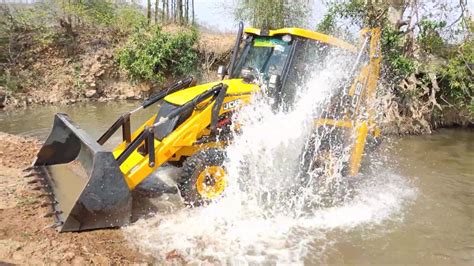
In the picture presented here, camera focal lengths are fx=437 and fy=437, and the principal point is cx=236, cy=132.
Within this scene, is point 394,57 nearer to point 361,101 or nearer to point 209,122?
point 361,101

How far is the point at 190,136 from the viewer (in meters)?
5.48

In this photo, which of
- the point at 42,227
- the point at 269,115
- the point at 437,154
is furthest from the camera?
the point at 437,154

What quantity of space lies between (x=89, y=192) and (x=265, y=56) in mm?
3067

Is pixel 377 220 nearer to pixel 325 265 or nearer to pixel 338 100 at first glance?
pixel 325 265

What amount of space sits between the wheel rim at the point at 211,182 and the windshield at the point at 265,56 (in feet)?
4.94

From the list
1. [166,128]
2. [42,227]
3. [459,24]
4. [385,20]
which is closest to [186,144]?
[166,128]

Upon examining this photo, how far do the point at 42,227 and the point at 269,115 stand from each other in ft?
10.1

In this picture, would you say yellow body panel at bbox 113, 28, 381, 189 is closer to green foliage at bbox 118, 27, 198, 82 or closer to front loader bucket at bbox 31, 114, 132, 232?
front loader bucket at bbox 31, 114, 132, 232

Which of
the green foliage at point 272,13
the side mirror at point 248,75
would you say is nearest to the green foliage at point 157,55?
the green foliage at point 272,13

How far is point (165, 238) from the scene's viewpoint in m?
4.86

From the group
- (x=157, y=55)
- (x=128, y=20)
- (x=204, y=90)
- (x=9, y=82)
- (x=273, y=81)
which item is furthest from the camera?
(x=128, y=20)

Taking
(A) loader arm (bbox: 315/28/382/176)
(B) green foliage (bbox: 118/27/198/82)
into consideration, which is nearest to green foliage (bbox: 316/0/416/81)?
(A) loader arm (bbox: 315/28/382/176)

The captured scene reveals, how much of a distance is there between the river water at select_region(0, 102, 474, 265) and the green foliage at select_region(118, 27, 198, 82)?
27.9 feet

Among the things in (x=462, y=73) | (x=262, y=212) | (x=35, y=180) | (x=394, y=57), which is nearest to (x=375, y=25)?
(x=394, y=57)
